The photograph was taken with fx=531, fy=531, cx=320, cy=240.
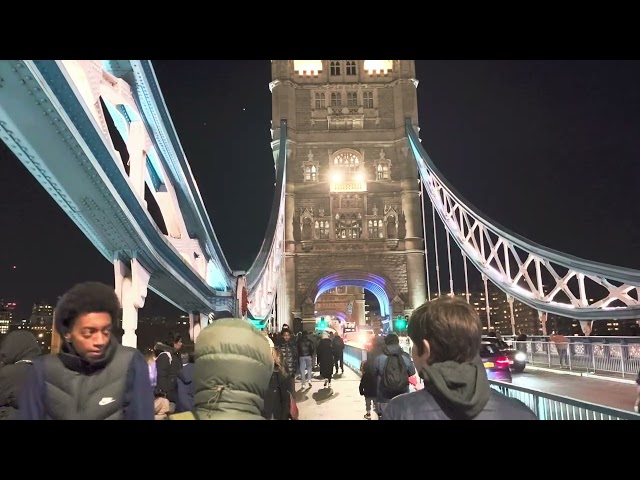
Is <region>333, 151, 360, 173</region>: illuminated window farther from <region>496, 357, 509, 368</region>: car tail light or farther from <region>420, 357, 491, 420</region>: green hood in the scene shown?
<region>420, 357, 491, 420</region>: green hood

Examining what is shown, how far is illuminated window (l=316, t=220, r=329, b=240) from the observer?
3288 cm

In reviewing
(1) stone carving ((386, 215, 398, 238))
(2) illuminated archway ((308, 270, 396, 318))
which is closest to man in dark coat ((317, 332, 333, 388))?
(2) illuminated archway ((308, 270, 396, 318))

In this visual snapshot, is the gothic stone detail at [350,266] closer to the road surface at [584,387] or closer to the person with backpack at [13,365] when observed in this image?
the road surface at [584,387]

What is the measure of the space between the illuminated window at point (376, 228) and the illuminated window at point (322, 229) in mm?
2752

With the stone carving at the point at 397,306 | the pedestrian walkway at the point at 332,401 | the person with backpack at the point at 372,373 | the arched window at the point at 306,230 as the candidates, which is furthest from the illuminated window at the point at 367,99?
the person with backpack at the point at 372,373

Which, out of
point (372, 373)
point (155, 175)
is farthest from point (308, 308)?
point (372, 373)

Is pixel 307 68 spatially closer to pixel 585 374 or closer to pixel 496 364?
pixel 585 374

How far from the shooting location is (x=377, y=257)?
32.7 meters

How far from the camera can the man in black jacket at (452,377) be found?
1.75 m

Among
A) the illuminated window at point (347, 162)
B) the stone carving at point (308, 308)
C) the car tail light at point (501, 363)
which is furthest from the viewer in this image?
the illuminated window at point (347, 162)

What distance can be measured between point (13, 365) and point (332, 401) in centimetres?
663

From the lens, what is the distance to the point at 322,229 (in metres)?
32.9
